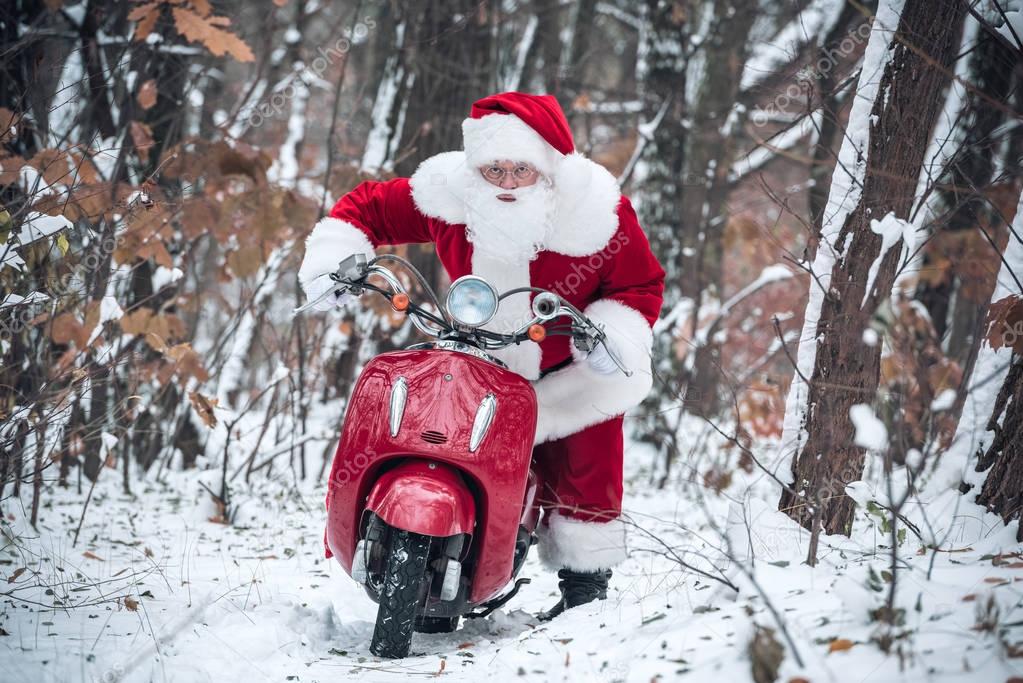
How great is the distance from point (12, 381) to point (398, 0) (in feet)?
12.7

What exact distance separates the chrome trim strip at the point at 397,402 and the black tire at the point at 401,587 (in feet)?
1.05

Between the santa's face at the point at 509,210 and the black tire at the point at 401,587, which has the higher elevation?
the santa's face at the point at 509,210

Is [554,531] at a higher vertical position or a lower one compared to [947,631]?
lower

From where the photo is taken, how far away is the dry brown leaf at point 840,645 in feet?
6.18

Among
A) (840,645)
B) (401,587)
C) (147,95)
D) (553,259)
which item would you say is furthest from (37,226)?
(840,645)

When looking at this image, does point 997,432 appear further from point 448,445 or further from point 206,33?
point 206,33

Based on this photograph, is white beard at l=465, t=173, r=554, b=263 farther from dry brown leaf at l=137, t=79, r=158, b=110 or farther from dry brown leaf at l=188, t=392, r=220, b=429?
dry brown leaf at l=137, t=79, r=158, b=110

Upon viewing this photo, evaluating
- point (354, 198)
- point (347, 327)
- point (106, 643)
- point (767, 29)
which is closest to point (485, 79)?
point (347, 327)

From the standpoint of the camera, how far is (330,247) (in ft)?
9.96

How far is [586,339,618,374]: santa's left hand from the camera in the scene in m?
2.84

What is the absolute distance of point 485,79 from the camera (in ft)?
20.5

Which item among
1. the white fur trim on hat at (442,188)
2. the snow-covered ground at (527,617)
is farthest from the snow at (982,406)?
the white fur trim on hat at (442,188)

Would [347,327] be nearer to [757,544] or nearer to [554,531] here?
[554,531]

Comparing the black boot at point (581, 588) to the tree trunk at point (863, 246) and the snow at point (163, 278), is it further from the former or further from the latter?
the snow at point (163, 278)
